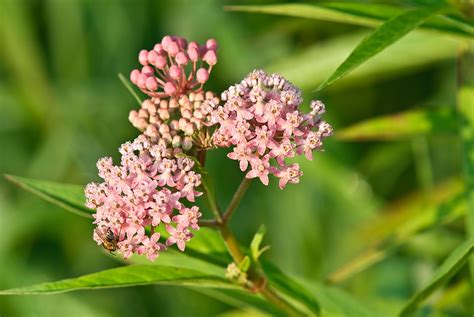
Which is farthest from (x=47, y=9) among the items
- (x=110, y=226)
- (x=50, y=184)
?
(x=110, y=226)

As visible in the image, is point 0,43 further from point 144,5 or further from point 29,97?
point 144,5

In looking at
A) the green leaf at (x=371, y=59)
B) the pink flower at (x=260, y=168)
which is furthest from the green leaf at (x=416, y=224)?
the pink flower at (x=260, y=168)

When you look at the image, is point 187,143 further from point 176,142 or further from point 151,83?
point 151,83

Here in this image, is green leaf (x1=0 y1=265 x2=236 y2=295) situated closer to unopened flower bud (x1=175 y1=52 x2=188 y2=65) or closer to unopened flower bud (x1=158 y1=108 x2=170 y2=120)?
unopened flower bud (x1=158 y1=108 x2=170 y2=120)

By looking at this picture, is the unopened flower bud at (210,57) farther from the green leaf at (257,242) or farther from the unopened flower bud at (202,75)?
the green leaf at (257,242)

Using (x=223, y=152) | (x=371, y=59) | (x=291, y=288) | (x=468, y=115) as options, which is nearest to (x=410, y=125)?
(x=468, y=115)

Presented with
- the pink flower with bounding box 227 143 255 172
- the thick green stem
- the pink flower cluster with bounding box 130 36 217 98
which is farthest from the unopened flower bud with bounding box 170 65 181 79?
the thick green stem
